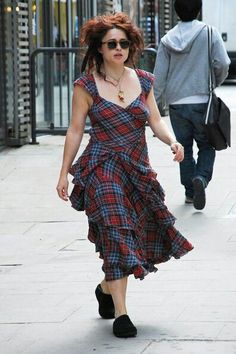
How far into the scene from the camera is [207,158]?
34.5 ft

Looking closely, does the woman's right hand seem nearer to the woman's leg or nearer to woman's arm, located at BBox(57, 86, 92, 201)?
woman's arm, located at BBox(57, 86, 92, 201)

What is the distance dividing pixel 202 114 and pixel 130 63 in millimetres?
4090

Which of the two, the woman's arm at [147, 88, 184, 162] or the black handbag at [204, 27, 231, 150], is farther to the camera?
the black handbag at [204, 27, 231, 150]

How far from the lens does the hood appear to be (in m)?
10.4

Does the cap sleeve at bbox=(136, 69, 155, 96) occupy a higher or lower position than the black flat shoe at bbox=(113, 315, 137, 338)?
higher

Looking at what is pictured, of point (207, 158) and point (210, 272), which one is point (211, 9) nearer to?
point (207, 158)

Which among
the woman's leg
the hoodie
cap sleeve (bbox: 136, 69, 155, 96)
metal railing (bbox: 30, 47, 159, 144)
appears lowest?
metal railing (bbox: 30, 47, 159, 144)

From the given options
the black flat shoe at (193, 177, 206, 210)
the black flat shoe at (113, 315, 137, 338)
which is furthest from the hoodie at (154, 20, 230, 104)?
the black flat shoe at (113, 315, 137, 338)

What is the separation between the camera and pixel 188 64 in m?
10.5

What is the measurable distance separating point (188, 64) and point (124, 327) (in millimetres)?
4932

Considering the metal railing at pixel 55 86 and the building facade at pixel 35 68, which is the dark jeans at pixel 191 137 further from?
the metal railing at pixel 55 86

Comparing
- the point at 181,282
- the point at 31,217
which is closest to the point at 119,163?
the point at 181,282

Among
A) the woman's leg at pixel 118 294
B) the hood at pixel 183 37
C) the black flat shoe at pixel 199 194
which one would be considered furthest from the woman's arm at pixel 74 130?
the hood at pixel 183 37

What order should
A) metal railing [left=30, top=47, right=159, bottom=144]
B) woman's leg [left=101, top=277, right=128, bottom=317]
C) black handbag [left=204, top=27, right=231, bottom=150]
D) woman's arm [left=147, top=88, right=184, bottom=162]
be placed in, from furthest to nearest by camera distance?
1. metal railing [left=30, top=47, right=159, bottom=144]
2. black handbag [left=204, top=27, right=231, bottom=150]
3. woman's arm [left=147, top=88, right=184, bottom=162]
4. woman's leg [left=101, top=277, right=128, bottom=317]
